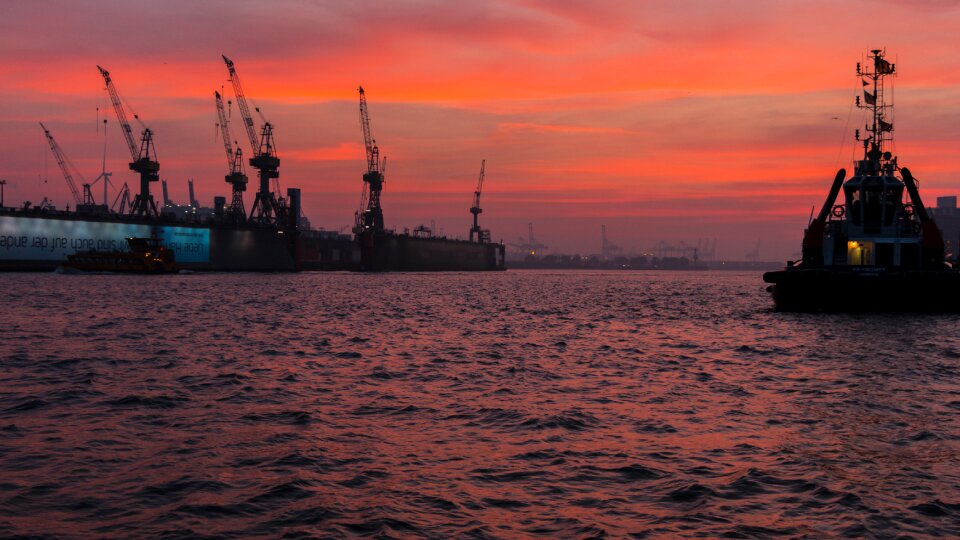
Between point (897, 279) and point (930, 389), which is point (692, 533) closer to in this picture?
point (930, 389)

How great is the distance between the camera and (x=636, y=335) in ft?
150

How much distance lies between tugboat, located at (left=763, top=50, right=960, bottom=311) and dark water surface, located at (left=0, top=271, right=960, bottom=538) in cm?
2223

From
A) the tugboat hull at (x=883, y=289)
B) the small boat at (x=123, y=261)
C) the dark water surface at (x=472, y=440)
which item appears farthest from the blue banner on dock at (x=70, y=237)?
the tugboat hull at (x=883, y=289)

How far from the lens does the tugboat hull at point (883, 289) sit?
5725 centimetres

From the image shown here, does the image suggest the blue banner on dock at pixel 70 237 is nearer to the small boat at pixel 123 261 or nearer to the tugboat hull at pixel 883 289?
the small boat at pixel 123 261

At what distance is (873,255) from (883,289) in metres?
4.72

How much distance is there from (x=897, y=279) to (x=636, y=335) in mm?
24284

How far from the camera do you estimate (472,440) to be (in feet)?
55.2

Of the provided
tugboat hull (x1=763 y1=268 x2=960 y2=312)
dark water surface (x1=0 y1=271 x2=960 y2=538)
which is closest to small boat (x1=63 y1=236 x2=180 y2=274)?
dark water surface (x1=0 y1=271 x2=960 y2=538)

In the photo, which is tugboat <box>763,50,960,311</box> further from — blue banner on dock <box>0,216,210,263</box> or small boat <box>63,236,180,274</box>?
blue banner on dock <box>0,216,210,263</box>

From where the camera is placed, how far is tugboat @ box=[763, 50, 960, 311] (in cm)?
5747

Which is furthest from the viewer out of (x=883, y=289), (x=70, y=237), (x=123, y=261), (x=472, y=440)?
(x=70, y=237)

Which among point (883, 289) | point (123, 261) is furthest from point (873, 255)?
point (123, 261)

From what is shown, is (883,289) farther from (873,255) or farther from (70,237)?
(70,237)
